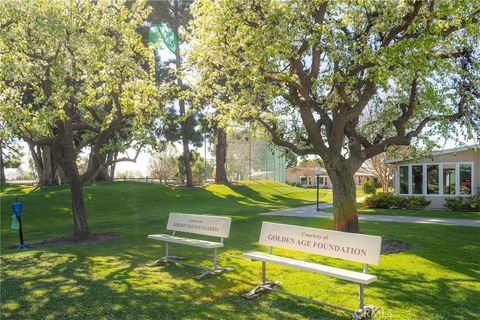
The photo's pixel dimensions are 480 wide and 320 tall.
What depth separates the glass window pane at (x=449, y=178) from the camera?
2296 centimetres

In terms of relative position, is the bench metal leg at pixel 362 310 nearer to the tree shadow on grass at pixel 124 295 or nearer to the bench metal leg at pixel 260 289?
the tree shadow on grass at pixel 124 295

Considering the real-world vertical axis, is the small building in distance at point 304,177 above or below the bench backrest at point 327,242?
above

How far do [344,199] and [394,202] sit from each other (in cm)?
1400

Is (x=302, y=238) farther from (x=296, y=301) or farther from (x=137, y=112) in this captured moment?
(x=137, y=112)

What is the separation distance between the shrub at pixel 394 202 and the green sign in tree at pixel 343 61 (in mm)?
11025

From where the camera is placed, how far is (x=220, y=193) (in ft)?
112

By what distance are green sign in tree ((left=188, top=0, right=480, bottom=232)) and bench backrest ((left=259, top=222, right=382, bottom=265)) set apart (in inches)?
147

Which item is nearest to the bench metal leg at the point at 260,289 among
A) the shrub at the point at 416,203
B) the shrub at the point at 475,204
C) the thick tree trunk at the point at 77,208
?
the thick tree trunk at the point at 77,208

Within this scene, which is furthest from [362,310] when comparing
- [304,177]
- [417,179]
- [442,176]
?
[304,177]

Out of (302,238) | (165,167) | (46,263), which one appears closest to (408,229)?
(302,238)

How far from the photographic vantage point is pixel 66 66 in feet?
36.3

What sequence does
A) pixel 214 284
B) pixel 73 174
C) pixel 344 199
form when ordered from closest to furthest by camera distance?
pixel 214 284, pixel 344 199, pixel 73 174

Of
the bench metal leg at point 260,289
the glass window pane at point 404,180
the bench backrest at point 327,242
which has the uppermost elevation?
the glass window pane at point 404,180

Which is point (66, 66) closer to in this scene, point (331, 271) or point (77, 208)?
point (77, 208)
